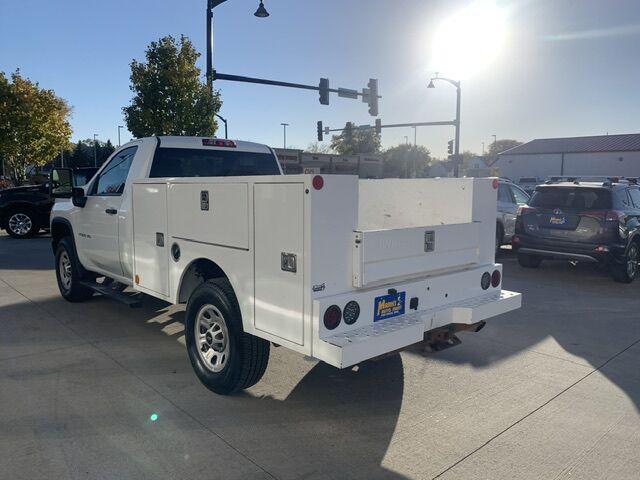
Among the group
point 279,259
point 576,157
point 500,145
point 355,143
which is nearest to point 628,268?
point 279,259

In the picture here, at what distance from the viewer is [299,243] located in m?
3.39

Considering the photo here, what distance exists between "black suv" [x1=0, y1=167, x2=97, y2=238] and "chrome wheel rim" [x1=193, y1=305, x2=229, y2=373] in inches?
508

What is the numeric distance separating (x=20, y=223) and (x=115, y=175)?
38.5ft

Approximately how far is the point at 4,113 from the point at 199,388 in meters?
32.2

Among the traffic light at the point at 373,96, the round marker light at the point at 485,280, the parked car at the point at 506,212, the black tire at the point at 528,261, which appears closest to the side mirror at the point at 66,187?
the round marker light at the point at 485,280

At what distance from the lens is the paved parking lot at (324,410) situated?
3305 millimetres

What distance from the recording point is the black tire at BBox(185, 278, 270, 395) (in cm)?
400

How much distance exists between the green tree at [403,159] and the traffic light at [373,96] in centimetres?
5272

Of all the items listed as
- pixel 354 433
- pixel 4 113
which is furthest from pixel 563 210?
pixel 4 113

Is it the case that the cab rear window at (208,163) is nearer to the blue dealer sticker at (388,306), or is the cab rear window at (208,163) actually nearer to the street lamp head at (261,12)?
the blue dealer sticker at (388,306)

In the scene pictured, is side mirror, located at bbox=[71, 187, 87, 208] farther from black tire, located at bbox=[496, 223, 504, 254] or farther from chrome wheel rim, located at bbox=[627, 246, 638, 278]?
black tire, located at bbox=[496, 223, 504, 254]

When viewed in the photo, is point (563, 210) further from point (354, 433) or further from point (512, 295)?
point (354, 433)

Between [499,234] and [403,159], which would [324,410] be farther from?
[403,159]

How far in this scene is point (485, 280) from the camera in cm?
466
